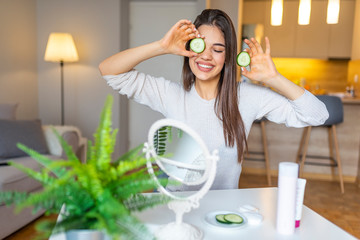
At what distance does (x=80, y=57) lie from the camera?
4.50 metres

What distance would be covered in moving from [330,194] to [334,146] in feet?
2.13

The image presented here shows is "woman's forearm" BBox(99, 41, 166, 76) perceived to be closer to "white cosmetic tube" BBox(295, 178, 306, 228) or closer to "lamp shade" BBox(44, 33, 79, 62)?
"white cosmetic tube" BBox(295, 178, 306, 228)

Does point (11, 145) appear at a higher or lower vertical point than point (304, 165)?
higher

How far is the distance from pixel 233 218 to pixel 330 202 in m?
2.74

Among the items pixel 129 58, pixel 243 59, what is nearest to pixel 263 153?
pixel 243 59

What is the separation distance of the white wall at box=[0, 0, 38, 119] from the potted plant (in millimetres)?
3598

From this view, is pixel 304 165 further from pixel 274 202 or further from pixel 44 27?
pixel 44 27

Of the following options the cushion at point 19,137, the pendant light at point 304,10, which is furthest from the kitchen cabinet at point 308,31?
the cushion at point 19,137

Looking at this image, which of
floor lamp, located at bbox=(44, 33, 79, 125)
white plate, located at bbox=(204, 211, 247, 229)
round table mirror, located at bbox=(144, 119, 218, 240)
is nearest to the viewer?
round table mirror, located at bbox=(144, 119, 218, 240)

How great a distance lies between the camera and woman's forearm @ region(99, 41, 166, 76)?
134cm

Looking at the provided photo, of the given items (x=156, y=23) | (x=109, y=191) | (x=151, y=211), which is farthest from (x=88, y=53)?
(x=109, y=191)

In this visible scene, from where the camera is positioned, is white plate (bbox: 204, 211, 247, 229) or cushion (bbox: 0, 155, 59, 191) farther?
cushion (bbox: 0, 155, 59, 191)

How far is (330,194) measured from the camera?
11.7 ft

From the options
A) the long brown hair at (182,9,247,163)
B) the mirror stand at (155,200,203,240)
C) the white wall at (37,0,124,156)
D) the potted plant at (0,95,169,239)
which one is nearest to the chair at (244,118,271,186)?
the white wall at (37,0,124,156)
